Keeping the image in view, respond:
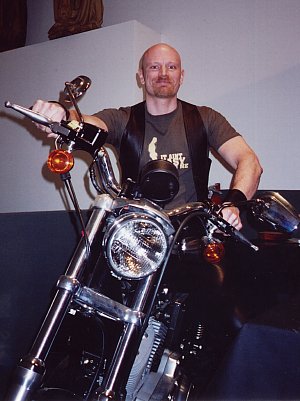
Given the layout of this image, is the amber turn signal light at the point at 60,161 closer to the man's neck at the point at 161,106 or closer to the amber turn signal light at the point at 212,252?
the amber turn signal light at the point at 212,252

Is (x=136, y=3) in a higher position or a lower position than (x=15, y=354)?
higher

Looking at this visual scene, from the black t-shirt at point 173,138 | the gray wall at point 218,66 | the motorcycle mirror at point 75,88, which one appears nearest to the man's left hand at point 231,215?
the motorcycle mirror at point 75,88

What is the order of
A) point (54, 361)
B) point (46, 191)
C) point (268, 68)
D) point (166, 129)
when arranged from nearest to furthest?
point (54, 361)
point (166, 129)
point (268, 68)
point (46, 191)

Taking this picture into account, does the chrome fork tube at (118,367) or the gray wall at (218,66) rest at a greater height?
the gray wall at (218,66)

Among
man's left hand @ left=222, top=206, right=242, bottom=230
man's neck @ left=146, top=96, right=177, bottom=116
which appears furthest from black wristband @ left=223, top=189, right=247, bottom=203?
man's neck @ left=146, top=96, right=177, bottom=116

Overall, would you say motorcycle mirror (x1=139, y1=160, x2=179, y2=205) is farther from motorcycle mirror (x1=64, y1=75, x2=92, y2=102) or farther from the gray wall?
the gray wall

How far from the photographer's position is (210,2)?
9.78 feet

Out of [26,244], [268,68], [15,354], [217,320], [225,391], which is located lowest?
[15,354]

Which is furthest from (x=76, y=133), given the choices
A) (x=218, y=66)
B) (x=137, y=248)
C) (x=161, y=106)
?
(x=218, y=66)

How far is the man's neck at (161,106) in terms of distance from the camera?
2104 millimetres

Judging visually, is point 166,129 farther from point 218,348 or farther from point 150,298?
point 150,298

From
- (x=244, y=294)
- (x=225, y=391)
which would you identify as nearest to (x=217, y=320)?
(x=225, y=391)

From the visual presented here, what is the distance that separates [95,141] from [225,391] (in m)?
0.72

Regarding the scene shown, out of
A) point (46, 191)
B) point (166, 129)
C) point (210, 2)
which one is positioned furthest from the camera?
point (46, 191)
